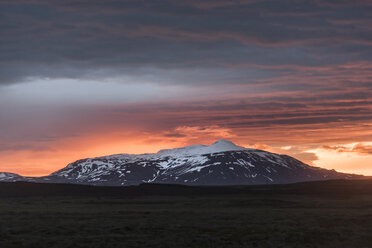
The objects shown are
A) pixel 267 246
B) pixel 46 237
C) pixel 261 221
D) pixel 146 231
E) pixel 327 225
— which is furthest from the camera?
pixel 261 221

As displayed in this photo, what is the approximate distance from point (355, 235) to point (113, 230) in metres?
25.2

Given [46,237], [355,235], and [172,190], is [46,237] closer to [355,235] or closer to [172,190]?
[355,235]

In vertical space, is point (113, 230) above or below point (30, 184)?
below

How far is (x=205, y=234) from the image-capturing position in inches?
1991

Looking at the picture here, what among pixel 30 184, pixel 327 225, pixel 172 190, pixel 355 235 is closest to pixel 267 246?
pixel 355 235

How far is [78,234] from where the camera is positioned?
2002 inches

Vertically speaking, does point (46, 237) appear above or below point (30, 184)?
below

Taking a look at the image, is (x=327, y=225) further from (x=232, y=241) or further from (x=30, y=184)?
(x=30, y=184)

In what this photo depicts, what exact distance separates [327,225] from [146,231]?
70.7 ft

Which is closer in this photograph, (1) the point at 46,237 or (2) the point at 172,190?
(1) the point at 46,237

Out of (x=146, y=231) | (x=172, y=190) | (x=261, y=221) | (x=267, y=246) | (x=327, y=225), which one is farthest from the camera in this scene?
(x=172, y=190)

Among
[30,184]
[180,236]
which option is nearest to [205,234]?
[180,236]

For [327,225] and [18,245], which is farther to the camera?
[327,225]

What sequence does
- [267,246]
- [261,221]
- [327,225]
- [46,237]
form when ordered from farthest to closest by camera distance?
[261,221]
[327,225]
[46,237]
[267,246]
